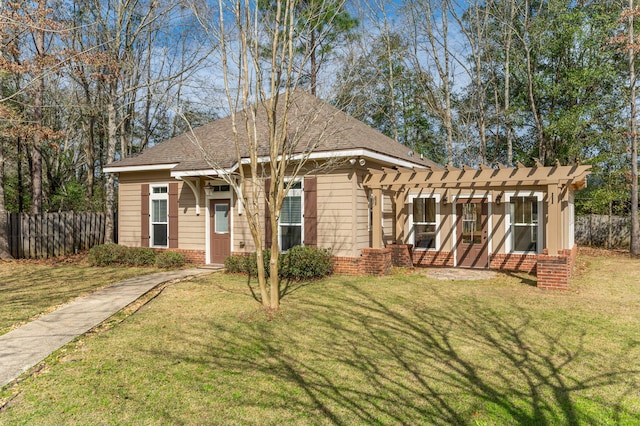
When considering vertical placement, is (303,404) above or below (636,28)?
below

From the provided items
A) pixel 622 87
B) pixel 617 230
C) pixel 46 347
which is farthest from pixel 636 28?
pixel 46 347

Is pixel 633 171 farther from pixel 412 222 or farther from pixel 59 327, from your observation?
pixel 59 327

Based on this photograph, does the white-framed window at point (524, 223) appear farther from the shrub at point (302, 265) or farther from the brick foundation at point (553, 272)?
the shrub at point (302, 265)

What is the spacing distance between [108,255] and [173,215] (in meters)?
2.12

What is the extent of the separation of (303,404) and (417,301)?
443 centimetres

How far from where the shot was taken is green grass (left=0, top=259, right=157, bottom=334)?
6.95m

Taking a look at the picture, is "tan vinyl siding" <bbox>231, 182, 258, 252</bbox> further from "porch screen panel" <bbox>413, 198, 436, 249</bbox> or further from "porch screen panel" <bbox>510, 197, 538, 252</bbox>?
"porch screen panel" <bbox>510, 197, 538, 252</bbox>

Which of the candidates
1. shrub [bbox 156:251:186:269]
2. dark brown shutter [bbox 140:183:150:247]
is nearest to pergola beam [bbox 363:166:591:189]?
shrub [bbox 156:251:186:269]

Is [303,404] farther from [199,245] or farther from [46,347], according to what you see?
[199,245]

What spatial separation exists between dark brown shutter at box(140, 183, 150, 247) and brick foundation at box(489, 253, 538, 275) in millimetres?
10337

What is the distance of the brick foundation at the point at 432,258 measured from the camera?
12.5 m

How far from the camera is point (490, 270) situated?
456 inches

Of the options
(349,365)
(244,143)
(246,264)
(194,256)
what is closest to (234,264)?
(246,264)

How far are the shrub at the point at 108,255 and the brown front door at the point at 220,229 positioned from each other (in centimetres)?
251
